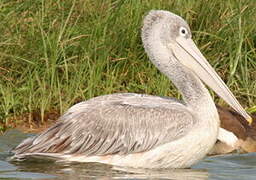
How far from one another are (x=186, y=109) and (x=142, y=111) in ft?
1.24

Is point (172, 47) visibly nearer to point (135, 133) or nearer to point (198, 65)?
point (198, 65)

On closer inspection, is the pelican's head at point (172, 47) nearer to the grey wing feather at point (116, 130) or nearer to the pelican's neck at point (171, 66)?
the pelican's neck at point (171, 66)

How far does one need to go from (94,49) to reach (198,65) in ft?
6.11

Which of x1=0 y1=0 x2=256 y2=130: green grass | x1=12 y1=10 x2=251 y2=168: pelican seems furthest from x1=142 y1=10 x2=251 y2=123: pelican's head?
x1=0 y1=0 x2=256 y2=130: green grass

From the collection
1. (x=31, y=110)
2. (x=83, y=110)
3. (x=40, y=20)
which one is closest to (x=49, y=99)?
(x=31, y=110)

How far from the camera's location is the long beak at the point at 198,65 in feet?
26.1

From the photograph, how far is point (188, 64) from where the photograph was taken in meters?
8.03

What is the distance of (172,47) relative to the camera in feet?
26.4

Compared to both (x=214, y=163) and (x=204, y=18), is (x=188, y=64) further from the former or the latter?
(x=204, y=18)

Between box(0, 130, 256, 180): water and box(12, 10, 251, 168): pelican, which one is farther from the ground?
box(12, 10, 251, 168): pelican

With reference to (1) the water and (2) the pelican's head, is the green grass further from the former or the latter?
(2) the pelican's head

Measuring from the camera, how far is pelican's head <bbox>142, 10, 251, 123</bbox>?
7965 millimetres

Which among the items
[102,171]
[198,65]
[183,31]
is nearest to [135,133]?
[102,171]

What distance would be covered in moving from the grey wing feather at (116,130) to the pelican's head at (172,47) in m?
0.43
